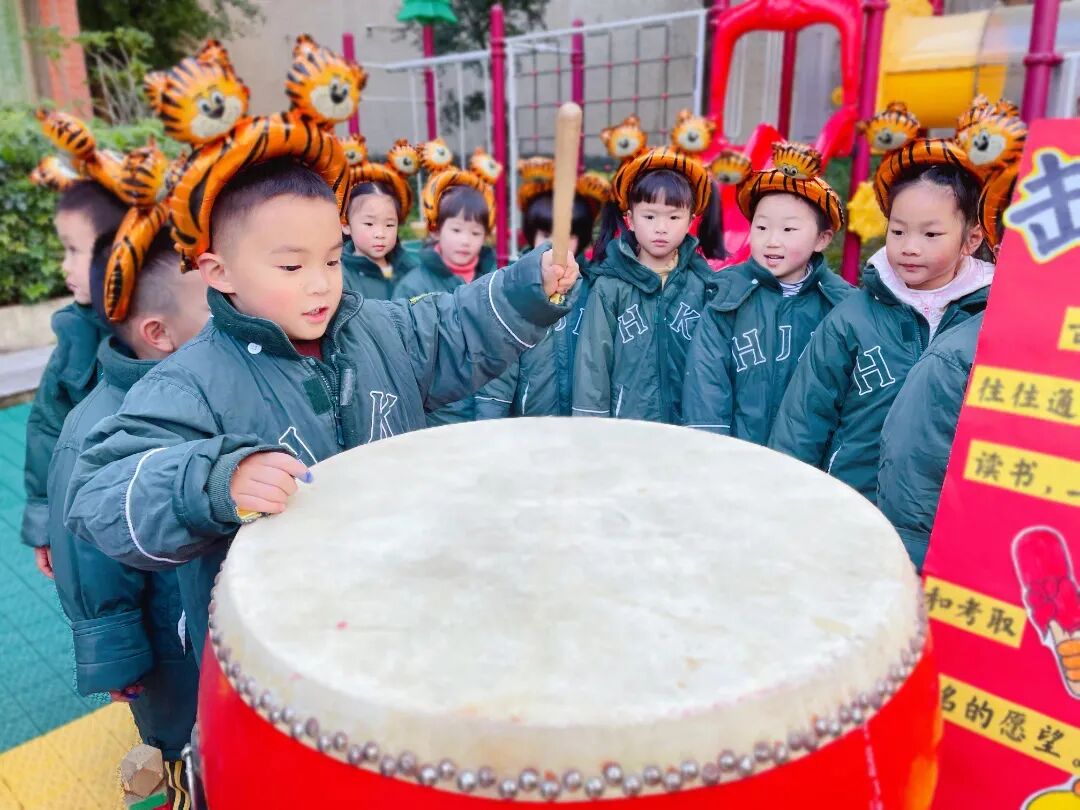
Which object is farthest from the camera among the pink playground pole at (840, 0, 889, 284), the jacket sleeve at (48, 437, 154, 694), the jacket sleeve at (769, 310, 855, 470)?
the pink playground pole at (840, 0, 889, 284)

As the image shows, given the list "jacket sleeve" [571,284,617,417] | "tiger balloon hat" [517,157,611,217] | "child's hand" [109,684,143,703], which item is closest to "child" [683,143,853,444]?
"jacket sleeve" [571,284,617,417]

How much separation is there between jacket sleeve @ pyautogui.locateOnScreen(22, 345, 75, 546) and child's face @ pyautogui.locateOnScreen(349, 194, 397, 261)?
1.75 m

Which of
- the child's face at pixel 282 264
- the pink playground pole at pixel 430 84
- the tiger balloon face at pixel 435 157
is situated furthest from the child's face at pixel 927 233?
the pink playground pole at pixel 430 84

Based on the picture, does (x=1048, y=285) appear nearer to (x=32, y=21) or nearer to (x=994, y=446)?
(x=994, y=446)

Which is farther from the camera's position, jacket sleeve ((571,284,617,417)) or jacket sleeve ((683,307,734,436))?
jacket sleeve ((571,284,617,417))

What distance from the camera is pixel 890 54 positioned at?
5781mm

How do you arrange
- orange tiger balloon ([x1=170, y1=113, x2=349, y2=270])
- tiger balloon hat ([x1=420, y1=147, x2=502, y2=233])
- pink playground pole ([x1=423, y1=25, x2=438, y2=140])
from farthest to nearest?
1. pink playground pole ([x1=423, y1=25, x2=438, y2=140])
2. tiger balloon hat ([x1=420, y1=147, x2=502, y2=233])
3. orange tiger balloon ([x1=170, y1=113, x2=349, y2=270])

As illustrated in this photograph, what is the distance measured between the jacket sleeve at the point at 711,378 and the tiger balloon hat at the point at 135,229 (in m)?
1.72

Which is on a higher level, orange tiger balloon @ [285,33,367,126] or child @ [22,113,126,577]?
orange tiger balloon @ [285,33,367,126]

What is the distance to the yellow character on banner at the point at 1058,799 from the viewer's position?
1170 millimetres

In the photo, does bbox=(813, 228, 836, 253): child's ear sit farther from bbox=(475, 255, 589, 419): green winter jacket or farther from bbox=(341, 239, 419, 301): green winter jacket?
bbox=(341, 239, 419, 301): green winter jacket

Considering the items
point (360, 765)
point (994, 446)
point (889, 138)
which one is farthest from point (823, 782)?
point (889, 138)

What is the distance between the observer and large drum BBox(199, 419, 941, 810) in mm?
754

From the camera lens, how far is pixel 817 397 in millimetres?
2453
